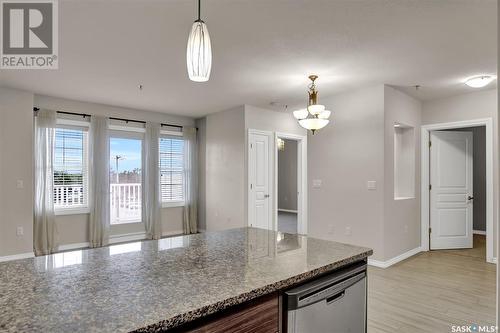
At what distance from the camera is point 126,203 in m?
6.01

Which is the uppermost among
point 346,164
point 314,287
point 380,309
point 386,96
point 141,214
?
point 386,96

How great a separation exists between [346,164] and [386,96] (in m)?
1.14

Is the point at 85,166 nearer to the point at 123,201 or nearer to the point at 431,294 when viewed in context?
the point at 123,201

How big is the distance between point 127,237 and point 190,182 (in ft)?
5.60

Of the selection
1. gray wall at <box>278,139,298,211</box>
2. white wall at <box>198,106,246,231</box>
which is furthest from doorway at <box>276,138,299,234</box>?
white wall at <box>198,106,246,231</box>

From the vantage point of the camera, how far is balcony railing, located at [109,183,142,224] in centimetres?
586

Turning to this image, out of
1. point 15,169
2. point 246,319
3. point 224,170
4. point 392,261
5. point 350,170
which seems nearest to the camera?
point 246,319

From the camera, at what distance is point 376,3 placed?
227cm

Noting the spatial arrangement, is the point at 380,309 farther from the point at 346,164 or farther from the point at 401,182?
the point at 401,182

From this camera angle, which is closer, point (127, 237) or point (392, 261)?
point (392, 261)

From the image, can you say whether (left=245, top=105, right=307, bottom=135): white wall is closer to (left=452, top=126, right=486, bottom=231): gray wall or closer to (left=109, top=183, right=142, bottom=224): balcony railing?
(left=109, top=183, right=142, bottom=224): balcony railing

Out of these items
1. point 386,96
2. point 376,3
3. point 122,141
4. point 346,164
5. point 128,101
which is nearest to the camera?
point 376,3

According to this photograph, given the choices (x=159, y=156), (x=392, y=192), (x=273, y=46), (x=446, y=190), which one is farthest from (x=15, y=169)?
(x=446, y=190)

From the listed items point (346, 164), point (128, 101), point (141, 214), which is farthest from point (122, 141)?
point (346, 164)
